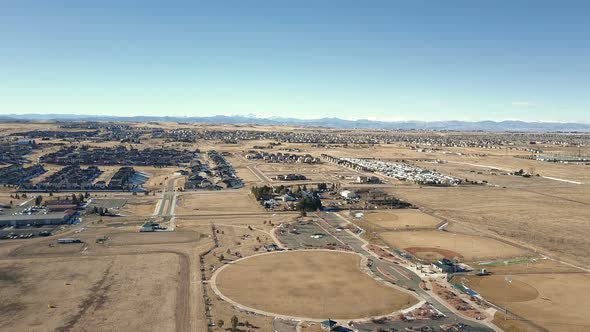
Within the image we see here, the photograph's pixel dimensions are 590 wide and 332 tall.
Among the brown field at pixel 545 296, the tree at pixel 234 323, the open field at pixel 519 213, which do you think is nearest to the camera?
the tree at pixel 234 323

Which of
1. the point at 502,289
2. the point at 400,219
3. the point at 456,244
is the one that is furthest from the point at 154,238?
the point at 502,289

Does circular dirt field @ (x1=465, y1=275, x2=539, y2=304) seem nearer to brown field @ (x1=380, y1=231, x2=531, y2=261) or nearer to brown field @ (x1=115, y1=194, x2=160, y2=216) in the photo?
brown field @ (x1=380, y1=231, x2=531, y2=261)

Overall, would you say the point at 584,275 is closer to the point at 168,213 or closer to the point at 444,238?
the point at 444,238

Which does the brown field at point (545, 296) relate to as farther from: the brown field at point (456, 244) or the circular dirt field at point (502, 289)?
the brown field at point (456, 244)

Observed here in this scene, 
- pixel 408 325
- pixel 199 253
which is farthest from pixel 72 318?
pixel 408 325

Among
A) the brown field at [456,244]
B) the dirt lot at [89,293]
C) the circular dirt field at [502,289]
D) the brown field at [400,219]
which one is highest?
the brown field at [400,219]

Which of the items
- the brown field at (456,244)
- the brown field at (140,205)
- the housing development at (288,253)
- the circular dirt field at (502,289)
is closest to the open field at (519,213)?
the housing development at (288,253)
